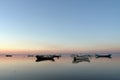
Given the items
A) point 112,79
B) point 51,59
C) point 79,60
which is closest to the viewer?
point 112,79

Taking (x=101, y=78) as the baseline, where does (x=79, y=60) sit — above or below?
above

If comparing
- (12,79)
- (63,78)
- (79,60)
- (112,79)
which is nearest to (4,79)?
(12,79)

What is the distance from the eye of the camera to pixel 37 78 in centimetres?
3900

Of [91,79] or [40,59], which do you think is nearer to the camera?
[91,79]

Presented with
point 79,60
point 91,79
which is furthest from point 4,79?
point 79,60

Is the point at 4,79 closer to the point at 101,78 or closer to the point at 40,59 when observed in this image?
the point at 101,78

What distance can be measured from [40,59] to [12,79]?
41705mm

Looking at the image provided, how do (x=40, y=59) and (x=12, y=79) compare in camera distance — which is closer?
(x=12, y=79)

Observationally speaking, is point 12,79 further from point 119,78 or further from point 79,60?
point 79,60

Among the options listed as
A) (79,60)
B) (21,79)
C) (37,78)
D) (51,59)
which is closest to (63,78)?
(37,78)

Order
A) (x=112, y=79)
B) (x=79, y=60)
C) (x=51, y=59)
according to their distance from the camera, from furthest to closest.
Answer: (x=51, y=59), (x=79, y=60), (x=112, y=79)

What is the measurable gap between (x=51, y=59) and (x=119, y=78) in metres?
48.0

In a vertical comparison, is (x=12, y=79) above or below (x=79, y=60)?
below

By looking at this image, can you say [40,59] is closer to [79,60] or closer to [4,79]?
[79,60]
